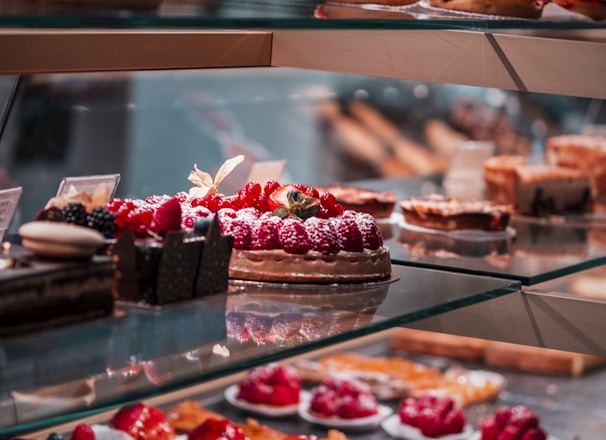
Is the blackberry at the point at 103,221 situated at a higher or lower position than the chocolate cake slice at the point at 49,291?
higher

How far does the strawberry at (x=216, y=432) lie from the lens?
2.31 metres

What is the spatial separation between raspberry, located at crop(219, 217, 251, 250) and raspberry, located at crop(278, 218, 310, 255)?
0.06 meters

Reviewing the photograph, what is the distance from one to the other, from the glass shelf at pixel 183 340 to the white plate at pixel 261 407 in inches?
55.9

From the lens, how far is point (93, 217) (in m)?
1.41

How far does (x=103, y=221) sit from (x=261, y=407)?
5.96 feet

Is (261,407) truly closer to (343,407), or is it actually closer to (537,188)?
(343,407)

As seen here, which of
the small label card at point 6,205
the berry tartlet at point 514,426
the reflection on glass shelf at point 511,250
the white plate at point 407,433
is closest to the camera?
the small label card at point 6,205

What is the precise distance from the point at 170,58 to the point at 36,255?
0.70 metres

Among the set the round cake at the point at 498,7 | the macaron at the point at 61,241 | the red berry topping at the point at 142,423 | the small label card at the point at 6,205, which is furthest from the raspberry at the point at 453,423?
the macaron at the point at 61,241

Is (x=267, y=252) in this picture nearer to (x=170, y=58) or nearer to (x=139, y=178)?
(x=170, y=58)

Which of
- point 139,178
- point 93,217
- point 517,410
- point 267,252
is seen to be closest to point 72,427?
point 267,252

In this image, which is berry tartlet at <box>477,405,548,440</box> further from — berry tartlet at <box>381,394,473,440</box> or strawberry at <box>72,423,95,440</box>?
strawberry at <box>72,423,95,440</box>

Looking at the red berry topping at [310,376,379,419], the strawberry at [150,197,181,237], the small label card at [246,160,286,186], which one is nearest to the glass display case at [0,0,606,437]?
the strawberry at [150,197,181,237]

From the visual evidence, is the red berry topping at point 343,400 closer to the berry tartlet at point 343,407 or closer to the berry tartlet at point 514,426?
the berry tartlet at point 343,407
